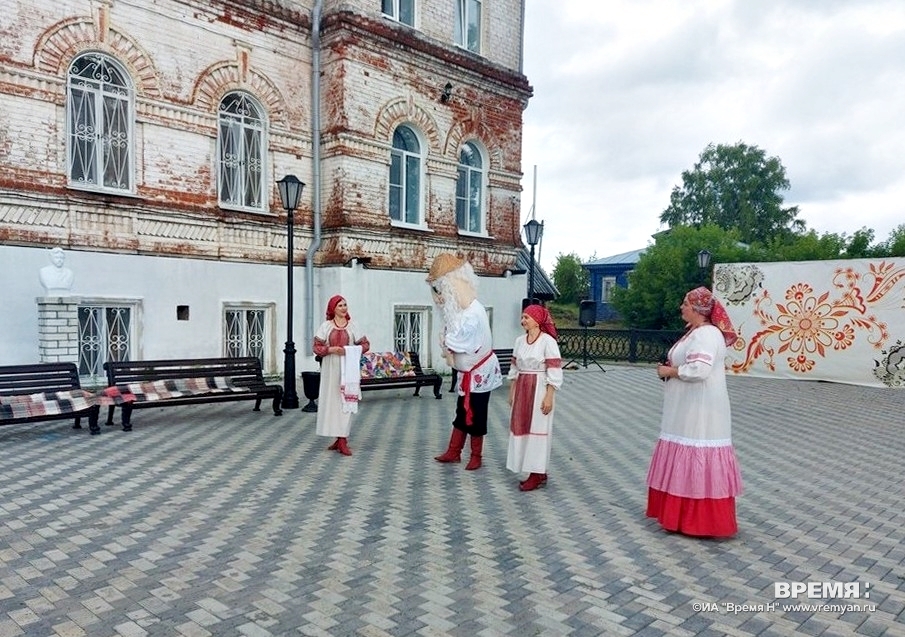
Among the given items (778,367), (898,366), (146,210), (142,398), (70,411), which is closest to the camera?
(70,411)

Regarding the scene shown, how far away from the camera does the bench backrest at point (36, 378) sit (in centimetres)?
798

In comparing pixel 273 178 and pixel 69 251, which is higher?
pixel 273 178

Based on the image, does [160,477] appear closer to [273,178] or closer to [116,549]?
[116,549]

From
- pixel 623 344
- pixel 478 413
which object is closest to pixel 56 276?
pixel 478 413

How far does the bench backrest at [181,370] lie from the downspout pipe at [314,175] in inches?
132

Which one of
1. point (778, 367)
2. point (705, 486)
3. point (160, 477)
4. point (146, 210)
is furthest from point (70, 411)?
point (778, 367)

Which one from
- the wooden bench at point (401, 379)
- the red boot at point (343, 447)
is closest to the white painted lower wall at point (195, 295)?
the wooden bench at point (401, 379)

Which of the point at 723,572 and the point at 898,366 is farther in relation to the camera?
the point at 898,366

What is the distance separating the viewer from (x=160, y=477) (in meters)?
6.27

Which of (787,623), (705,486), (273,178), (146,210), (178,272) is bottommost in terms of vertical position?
(787,623)

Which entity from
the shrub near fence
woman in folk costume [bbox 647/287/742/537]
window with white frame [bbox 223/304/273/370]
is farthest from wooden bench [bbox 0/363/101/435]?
the shrub near fence

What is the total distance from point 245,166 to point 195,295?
2726 millimetres

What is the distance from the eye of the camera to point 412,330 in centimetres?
1531

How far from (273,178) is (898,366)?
45.1 ft
